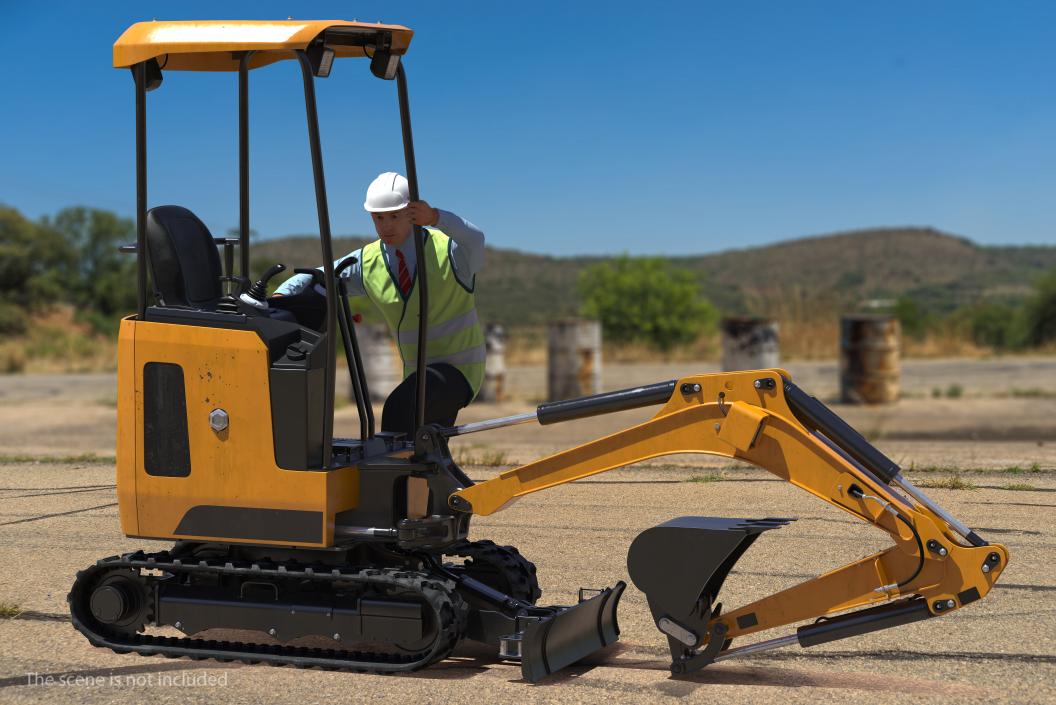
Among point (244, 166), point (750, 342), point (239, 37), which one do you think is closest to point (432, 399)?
point (244, 166)

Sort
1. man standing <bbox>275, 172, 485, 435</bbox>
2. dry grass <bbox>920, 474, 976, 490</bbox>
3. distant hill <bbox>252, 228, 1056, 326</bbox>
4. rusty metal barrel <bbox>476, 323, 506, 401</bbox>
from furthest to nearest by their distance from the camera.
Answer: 1. distant hill <bbox>252, 228, 1056, 326</bbox>
2. rusty metal barrel <bbox>476, 323, 506, 401</bbox>
3. dry grass <bbox>920, 474, 976, 490</bbox>
4. man standing <bbox>275, 172, 485, 435</bbox>

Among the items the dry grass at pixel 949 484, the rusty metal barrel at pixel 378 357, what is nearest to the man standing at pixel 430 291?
the dry grass at pixel 949 484

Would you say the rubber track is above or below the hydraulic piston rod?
below

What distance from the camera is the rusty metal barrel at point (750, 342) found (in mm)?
17391

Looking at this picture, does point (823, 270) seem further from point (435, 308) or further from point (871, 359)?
point (435, 308)

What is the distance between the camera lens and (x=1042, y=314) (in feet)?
124

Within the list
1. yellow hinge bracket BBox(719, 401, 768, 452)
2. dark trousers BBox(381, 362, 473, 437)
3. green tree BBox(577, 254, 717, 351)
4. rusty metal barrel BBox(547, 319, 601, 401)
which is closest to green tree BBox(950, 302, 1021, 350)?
green tree BBox(577, 254, 717, 351)

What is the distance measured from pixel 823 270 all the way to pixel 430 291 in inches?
4337

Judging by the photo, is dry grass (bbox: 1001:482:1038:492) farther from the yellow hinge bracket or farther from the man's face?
the man's face

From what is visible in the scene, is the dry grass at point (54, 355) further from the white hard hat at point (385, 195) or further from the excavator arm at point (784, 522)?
the excavator arm at point (784, 522)

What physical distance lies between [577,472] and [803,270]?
11134 cm

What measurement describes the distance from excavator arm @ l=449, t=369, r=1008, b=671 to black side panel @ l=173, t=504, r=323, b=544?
100 centimetres

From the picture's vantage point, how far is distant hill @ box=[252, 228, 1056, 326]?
310 feet

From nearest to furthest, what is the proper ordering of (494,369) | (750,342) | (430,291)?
(430,291)
(750,342)
(494,369)
